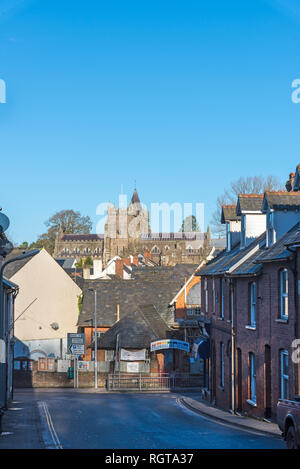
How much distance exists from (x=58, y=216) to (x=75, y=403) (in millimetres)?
142418

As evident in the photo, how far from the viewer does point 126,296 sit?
57.8 meters

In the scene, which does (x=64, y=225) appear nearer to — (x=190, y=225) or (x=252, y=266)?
(x=190, y=225)

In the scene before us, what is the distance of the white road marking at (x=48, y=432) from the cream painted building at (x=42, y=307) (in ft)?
83.2

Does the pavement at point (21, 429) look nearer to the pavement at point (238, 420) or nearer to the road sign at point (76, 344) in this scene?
the pavement at point (238, 420)

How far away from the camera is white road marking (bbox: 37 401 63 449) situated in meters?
17.0

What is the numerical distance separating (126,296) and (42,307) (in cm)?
809

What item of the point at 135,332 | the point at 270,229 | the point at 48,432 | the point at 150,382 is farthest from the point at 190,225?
the point at 48,432

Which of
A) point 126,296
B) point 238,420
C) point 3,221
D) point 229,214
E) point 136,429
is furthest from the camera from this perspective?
point 126,296

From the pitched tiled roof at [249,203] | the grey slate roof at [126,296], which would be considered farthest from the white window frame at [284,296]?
the grey slate roof at [126,296]

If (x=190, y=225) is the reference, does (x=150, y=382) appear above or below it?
below

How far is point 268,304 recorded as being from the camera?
72.1ft

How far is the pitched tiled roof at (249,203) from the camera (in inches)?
1085

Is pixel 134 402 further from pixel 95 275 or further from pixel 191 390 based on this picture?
pixel 95 275
